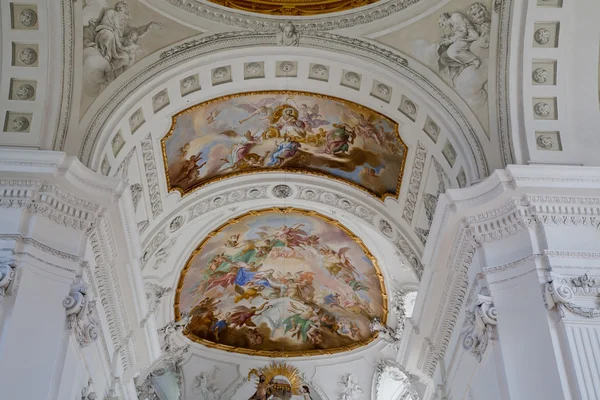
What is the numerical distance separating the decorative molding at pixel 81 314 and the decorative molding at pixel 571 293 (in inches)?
228

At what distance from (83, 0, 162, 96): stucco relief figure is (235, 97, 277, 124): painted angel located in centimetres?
221

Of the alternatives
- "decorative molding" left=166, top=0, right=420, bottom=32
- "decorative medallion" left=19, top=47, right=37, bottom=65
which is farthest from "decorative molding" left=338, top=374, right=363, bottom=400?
"decorative medallion" left=19, top=47, right=37, bottom=65

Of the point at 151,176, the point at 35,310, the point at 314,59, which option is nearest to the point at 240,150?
the point at 151,176

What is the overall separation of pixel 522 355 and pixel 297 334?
35.0 ft

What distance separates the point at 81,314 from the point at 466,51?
682 centimetres

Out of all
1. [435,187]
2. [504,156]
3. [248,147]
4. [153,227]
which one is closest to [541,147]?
[504,156]

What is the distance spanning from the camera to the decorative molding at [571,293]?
10.2 meters

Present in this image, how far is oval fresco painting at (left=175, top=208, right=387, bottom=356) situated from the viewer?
17.9 meters

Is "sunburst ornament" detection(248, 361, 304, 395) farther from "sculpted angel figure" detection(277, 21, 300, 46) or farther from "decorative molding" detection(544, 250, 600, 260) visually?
"decorative molding" detection(544, 250, 600, 260)

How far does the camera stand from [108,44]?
1278 cm

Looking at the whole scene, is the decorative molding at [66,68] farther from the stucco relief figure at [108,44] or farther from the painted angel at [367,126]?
the painted angel at [367,126]

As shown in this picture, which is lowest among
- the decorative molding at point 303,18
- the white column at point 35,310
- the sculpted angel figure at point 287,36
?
the white column at point 35,310

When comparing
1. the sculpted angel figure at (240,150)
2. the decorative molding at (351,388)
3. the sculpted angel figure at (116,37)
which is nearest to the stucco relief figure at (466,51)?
the sculpted angel figure at (240,150)

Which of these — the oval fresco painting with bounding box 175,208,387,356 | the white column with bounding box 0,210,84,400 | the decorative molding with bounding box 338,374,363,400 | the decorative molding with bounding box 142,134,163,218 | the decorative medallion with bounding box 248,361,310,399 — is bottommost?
the white column with bounding box 0,210,84,400
